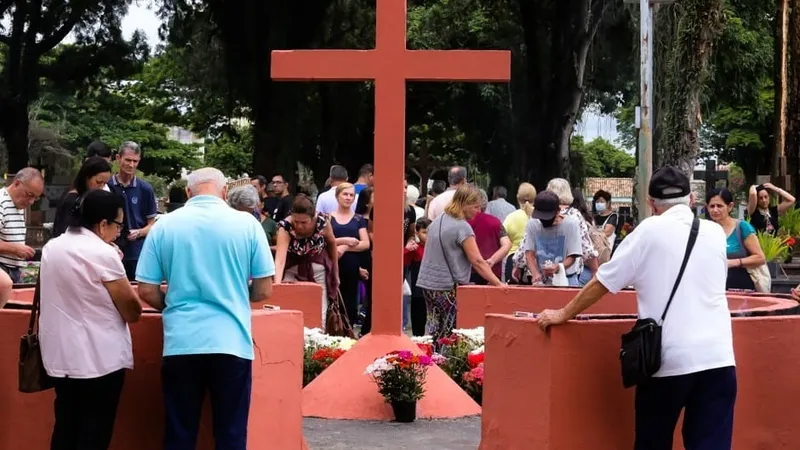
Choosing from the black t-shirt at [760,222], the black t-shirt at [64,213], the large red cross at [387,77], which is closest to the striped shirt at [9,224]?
the black t-shirt at [64,213]

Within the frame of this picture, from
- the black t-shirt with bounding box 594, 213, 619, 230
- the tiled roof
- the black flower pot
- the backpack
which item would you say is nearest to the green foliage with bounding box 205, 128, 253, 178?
the tiled roof

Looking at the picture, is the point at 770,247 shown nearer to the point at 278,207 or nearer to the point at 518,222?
the point at 518,222

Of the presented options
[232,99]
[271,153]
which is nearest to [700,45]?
[271,153]

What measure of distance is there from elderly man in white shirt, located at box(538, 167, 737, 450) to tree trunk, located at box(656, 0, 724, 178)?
16298 mm

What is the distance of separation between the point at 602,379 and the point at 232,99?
86.4ft

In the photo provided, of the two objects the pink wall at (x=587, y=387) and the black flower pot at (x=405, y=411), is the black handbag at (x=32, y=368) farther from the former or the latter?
the black flower pot at (x=405, y=411)

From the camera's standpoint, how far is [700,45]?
22.3 metres

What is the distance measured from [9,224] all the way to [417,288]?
443 cm

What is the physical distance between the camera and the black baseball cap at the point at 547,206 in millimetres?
10852

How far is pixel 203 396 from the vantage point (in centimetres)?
642

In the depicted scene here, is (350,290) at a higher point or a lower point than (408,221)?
lower

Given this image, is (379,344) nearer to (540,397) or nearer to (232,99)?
(540,397)

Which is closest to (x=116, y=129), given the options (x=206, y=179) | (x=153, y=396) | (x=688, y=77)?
(x=688, y=77)

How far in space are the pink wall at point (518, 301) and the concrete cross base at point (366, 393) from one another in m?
1.09
